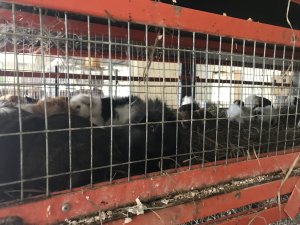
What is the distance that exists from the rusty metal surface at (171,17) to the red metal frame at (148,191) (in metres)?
0.64

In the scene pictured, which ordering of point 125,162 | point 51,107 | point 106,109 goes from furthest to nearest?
point 106,109, point 51,107, point 125,162

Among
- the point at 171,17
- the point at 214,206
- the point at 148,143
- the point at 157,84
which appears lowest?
the point at 214,206

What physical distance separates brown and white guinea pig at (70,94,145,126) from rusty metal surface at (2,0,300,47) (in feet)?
3.81

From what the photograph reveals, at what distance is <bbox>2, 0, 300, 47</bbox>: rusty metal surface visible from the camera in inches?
40.1

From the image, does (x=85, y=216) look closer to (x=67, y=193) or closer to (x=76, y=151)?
(x=67, y=193)

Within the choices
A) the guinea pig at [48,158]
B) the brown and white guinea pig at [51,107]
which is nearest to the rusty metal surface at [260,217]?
the guinea pig at [48,158]

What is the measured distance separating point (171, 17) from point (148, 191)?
2.40ft

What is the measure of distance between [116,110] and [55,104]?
519mm

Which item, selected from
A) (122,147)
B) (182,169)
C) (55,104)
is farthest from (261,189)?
(55,104)

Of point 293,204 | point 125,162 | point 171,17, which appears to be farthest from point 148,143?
point 293,204

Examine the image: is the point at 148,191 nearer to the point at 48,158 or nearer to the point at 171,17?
the point at 48,158

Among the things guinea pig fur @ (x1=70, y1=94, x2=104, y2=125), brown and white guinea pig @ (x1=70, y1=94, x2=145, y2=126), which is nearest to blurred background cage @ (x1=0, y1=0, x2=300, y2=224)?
brown and white guinea pig @ (x1=70, y1=94, x2=145, y2=126)

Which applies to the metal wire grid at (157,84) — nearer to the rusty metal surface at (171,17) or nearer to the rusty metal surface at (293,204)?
the rusty metal surface at (171,17)

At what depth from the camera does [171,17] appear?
1.22 m
